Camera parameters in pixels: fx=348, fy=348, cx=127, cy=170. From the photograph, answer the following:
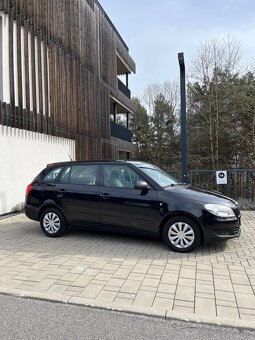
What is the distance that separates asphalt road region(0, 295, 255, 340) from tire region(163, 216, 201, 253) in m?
2.37

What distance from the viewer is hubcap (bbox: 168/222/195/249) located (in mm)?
5797

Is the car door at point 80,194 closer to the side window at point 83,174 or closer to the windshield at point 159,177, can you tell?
the side window at point 83,174

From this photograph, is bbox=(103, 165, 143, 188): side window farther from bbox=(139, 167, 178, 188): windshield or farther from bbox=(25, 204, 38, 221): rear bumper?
bbox=(25, 204, 38, 221): rear bumper

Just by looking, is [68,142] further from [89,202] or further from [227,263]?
[227,263]

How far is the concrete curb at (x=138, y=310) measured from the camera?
3.43 m

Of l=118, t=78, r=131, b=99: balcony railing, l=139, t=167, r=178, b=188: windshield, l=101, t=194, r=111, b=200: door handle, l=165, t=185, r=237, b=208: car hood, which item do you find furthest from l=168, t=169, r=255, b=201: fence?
l=118, t=78, r=131, b=99: balcony railing

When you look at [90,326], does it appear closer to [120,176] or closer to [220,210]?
[220,210]

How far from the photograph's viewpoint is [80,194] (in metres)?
6.73

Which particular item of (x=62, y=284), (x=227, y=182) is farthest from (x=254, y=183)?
(x=62, y=284)

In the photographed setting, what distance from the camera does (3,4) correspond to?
9.40m

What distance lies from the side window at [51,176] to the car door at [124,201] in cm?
106

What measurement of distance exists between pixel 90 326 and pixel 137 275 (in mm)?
1444

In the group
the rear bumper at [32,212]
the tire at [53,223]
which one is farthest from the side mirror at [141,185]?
the rear bumper at [32,212]

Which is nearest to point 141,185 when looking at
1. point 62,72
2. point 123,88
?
point 62,72
